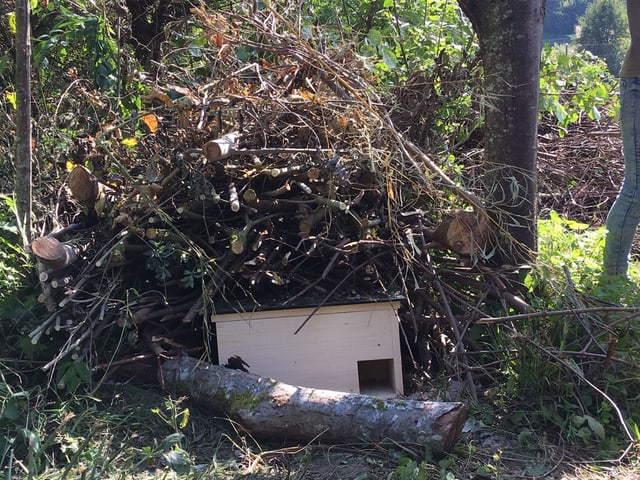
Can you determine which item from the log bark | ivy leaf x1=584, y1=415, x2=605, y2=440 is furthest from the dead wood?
ivy leaf x1=584, y1=415, x2=605, y2=440

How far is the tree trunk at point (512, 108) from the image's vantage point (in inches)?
128

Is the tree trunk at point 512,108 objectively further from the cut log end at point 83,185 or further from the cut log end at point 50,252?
the cut log end at point 50,252

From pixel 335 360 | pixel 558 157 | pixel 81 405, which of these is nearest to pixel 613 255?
pixel 335 360

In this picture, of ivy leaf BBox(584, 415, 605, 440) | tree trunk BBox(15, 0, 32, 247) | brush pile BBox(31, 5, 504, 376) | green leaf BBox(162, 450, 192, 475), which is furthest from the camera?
tree trunk BBox(15, 0, 32, 247)

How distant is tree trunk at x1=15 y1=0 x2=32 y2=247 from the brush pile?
21 centimetres

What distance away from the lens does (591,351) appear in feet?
9.12

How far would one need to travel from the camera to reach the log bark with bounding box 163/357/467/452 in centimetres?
233

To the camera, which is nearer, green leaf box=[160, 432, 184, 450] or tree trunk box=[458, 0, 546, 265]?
green leaf box=[160, 432, 184, 450]

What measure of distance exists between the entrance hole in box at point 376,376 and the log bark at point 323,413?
0.60m

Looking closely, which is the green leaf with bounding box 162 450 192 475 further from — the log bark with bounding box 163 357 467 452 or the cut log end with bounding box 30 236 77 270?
the cut log end with bounding box 30 236 77 270

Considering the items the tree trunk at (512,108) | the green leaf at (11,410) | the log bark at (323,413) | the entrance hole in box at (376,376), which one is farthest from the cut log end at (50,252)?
the tree trunk at (512,108)

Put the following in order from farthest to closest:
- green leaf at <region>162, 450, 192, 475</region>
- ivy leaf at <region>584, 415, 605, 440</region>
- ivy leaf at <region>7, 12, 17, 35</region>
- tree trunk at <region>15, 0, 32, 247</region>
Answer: ivy leaf at <region>7, 12, 17, 35</region> → tree trunk at <region>15, 0, 32, 247</region> → ivy leaf at <region>584, 415, 605, 440</region> → green leaf at <region>162, 450, 192, 475</region>

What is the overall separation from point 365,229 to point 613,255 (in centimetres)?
133

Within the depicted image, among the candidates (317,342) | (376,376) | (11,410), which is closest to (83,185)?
(11,410)
